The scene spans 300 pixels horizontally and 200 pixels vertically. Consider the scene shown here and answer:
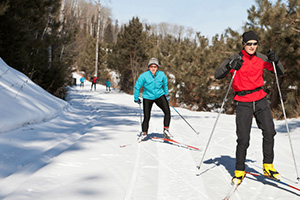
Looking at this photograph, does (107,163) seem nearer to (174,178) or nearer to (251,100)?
(174,178)

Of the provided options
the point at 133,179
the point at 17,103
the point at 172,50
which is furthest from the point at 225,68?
the point at 172,50

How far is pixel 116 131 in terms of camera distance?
6656 mm

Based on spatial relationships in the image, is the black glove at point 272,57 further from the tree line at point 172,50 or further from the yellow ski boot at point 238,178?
the tree line at point 172,50

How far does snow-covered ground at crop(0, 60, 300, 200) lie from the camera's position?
2.96 metres

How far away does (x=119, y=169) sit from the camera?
372 centimetres

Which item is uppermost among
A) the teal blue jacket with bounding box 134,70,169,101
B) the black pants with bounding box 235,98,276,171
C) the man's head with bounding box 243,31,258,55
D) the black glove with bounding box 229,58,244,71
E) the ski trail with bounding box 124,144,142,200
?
the man's head with bounding box 243,31,258,55

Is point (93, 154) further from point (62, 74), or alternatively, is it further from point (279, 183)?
point (62, 74)

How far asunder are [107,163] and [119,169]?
316 millimetres

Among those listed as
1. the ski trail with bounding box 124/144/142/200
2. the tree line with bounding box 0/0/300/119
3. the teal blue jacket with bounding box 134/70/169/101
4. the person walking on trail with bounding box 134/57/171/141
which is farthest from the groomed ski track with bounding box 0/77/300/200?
the tree line with bounding box 0/0/300/119

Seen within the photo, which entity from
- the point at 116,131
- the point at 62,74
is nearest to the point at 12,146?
the point at 116,131

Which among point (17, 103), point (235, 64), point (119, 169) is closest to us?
point (235, 64)

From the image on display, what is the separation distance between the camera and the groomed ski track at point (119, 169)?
2.93m

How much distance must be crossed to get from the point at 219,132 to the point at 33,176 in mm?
5428

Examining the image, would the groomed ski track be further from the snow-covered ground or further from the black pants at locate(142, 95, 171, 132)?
the black pants at locate(142, 95, 171, 132)
